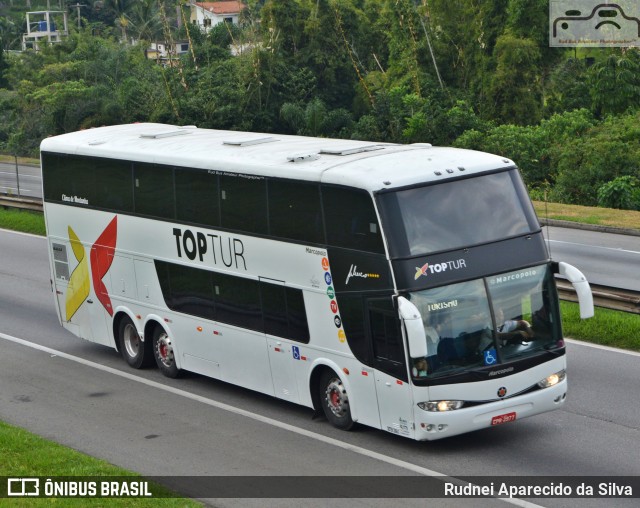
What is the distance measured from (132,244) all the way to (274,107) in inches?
1357

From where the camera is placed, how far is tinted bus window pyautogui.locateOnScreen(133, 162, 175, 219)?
55.5 feet

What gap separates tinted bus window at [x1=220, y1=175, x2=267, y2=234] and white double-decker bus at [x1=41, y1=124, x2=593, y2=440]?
22 mm

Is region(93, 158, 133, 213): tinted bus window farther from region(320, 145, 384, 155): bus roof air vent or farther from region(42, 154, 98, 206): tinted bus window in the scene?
region(320, 145, 384, 155): bus roof air vent

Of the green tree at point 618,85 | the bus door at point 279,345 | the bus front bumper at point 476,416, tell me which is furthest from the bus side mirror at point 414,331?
the green tree at point 618,85

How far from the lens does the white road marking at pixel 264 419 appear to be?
40.9 feet

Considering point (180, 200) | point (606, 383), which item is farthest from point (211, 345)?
point (606, 383)

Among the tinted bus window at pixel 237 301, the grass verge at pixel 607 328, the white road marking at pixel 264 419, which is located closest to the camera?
the white road marking at pixel 264 419

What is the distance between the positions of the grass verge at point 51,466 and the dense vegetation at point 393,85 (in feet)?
94.0

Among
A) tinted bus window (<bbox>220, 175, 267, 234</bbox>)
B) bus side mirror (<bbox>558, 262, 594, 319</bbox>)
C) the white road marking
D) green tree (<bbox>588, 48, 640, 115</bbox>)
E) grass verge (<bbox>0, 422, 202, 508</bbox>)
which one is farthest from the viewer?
green tree (<bbox>588, 48, 640, 115</bbox>)

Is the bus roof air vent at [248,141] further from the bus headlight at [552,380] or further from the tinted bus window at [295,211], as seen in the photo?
the bus headlight at [552,380]

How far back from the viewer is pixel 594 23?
172 feet

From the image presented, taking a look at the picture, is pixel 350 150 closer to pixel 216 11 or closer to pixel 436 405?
pixel 436 405

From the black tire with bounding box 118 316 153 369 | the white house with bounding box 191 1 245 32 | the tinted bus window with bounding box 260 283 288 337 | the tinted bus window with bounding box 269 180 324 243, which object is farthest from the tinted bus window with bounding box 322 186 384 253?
the white house with bounding box 191 1 245 32

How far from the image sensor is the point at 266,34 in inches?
2101
